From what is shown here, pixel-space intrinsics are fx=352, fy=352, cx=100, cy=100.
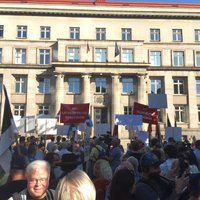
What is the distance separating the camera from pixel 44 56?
39.4 metres

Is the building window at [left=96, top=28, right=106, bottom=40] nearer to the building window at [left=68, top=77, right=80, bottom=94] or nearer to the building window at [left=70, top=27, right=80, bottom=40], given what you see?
the building window at [left=70, top=27, right=80, bottom=40]

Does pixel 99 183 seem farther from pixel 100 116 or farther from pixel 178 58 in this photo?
pixel 178 58

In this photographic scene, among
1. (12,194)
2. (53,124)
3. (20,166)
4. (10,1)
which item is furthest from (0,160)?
(10,1)

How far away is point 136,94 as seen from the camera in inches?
1481

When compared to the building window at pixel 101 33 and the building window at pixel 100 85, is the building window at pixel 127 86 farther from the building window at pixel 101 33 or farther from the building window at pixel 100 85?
the building window at pixel 101 33

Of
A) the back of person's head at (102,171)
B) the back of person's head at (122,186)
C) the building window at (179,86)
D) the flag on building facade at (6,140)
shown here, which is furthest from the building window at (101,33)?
the back of person's head at (122,186)

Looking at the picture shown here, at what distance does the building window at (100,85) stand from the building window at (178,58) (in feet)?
29.3

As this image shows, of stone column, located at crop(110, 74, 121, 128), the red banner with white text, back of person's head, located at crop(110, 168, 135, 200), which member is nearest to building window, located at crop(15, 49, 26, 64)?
stone column, located at crop(110, 74, 121, 128)

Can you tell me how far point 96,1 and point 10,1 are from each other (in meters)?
10.2

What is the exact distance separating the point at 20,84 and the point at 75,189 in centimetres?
3681

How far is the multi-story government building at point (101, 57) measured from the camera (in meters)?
37.3

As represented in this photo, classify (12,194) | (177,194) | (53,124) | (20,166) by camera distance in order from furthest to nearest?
(53,124) < (20,166) < (177,194) < (12,194)

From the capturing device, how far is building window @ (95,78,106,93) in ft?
124

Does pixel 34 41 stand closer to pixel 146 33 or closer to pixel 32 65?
pixel 32 65
